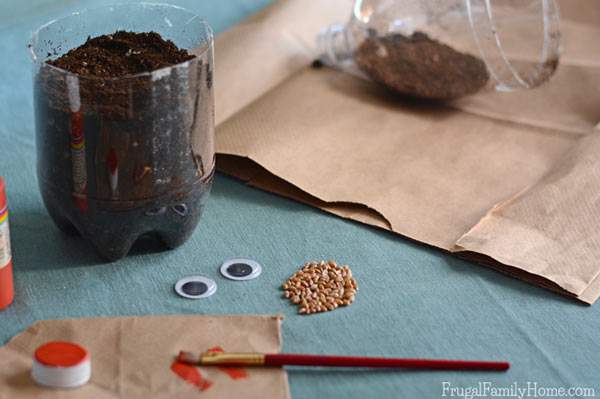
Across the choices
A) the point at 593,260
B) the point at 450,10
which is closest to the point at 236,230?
the point at 593,260

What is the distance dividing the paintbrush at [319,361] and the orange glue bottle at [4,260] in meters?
0.20

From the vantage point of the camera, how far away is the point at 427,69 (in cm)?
137

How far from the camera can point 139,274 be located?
1.00 metres

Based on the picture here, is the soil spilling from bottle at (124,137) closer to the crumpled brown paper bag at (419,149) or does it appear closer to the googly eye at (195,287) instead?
the googly eye at (195,287)

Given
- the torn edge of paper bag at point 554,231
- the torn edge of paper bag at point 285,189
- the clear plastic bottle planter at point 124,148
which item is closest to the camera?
the clear plastic bottle planter at point 124,148

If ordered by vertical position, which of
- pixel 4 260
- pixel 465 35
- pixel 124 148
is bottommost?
pixel 4 260

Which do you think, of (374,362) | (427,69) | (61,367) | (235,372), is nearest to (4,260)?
(61,367)

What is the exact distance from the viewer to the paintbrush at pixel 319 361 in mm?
845

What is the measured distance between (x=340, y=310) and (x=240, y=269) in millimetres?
128

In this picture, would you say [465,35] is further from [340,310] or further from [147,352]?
[147,352]

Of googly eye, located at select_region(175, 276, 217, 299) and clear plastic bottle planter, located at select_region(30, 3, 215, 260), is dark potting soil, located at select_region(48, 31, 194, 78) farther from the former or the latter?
googly eye, located at select_region(175, 276, 217, 299)

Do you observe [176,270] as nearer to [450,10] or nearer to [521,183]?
[521,183]

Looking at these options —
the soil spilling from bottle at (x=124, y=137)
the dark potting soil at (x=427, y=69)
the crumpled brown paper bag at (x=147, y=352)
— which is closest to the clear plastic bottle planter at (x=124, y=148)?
the soil spilling from bottle at (x=124, y=137)

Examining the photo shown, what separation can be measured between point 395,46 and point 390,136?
0.55 feet
